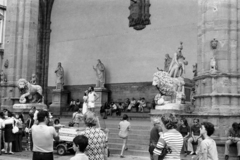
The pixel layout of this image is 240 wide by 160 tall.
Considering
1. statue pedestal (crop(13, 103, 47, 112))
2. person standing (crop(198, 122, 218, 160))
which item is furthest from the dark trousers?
statue pedestal (crop(13, 103, 47, 112))

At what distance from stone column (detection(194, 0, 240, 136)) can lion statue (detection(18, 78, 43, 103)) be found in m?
7.75

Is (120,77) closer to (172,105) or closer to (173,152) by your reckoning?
(172,105)

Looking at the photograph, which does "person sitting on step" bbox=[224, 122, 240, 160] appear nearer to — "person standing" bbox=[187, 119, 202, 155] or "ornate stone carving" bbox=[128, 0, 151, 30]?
"person standing" bbox=[187, 119, 202, 155]

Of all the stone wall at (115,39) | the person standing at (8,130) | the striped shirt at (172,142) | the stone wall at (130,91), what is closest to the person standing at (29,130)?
the person standing at (8,130)

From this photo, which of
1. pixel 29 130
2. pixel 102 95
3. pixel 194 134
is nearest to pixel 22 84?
pixel 29 130

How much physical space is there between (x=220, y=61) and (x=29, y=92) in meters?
8.96

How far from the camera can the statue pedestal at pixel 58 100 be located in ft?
87.4

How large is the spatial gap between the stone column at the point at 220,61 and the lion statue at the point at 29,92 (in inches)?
305

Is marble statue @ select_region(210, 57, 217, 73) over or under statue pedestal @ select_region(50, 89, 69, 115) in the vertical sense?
over

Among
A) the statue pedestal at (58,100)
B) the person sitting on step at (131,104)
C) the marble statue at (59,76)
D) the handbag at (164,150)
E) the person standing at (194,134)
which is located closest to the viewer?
the handbag at (164,150)

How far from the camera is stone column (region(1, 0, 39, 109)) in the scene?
719 inches

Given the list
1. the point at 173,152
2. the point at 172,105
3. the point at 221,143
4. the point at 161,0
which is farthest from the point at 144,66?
the point at 173,152

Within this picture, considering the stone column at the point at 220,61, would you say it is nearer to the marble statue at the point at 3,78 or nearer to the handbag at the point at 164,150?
the handbag at the point at 164,150

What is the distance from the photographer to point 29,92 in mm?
16938
